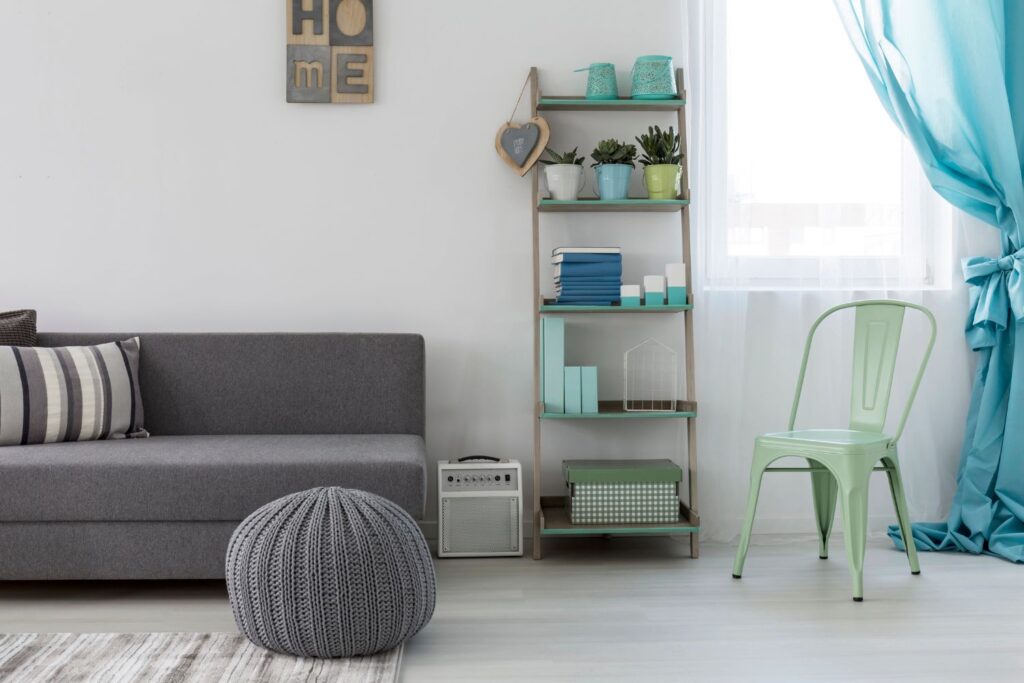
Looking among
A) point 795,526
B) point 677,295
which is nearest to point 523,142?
point 677,295

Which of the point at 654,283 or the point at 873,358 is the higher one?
the point at 654,283

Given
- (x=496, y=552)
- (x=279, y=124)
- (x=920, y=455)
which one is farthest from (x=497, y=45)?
(x=920, y=455)

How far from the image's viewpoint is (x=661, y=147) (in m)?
3.29

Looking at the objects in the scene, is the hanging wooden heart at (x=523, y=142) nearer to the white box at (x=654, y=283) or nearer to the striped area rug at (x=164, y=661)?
the white box at (x=654, y=283)

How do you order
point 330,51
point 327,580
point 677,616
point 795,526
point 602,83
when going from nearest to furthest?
point 327,580 → point 677,616 → point 602,83 → point 330,51 → point 795,526

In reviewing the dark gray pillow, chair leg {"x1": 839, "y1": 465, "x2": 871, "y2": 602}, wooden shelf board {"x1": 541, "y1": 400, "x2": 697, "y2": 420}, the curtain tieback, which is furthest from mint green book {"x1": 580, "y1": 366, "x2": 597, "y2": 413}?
the dark gray pillow

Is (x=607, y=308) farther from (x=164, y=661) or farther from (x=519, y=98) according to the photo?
(x=164, y=661)

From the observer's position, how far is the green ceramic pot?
3.27 m

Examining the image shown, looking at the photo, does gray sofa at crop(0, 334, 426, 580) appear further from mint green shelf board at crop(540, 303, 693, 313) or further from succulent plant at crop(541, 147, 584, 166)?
succulent plant at crop(541, 147, 584, 166)

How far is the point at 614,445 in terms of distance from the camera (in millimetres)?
3520

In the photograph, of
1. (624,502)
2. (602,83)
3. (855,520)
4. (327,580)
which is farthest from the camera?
(602,83)

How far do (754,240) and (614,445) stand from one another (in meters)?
0.92

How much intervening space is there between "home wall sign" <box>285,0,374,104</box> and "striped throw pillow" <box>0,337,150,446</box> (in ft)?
3.76

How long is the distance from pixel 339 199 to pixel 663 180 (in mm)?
1164
